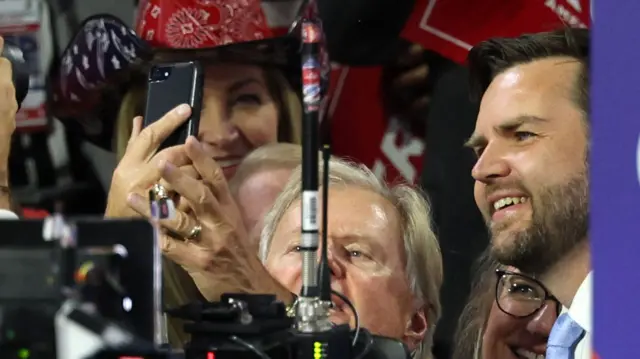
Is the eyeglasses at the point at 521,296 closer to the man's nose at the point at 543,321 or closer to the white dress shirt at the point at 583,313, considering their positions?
the man's nose at the point at 543,321

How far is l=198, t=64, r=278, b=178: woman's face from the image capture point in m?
1.74

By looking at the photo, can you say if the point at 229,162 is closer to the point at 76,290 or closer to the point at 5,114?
the point at 5,114

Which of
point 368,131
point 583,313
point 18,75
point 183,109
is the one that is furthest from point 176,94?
point 583,313

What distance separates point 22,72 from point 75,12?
40cm

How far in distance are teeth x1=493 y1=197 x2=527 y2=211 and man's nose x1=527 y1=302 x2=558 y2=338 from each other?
14 cm

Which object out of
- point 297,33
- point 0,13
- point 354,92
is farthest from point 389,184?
point 0,13

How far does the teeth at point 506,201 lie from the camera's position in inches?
56.2

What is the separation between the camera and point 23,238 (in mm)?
A: 970

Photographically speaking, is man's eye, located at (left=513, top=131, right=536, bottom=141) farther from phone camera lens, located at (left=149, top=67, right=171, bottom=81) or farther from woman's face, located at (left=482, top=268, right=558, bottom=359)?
phone camera lens, located at (left=149, top=67, right=171, bottom=81)

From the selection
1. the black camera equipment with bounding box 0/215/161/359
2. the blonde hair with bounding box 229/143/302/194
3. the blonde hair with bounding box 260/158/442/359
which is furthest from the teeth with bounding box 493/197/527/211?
the black camera equipment with bounding box 0/215/161/359

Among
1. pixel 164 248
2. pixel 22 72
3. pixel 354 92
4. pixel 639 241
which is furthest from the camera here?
pixel 354 92

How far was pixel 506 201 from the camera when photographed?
144 centimetres

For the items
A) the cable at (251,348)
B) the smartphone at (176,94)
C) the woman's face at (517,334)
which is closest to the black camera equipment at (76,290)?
the cable at (251,348)

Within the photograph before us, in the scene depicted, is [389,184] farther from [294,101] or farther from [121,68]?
[121,68]
